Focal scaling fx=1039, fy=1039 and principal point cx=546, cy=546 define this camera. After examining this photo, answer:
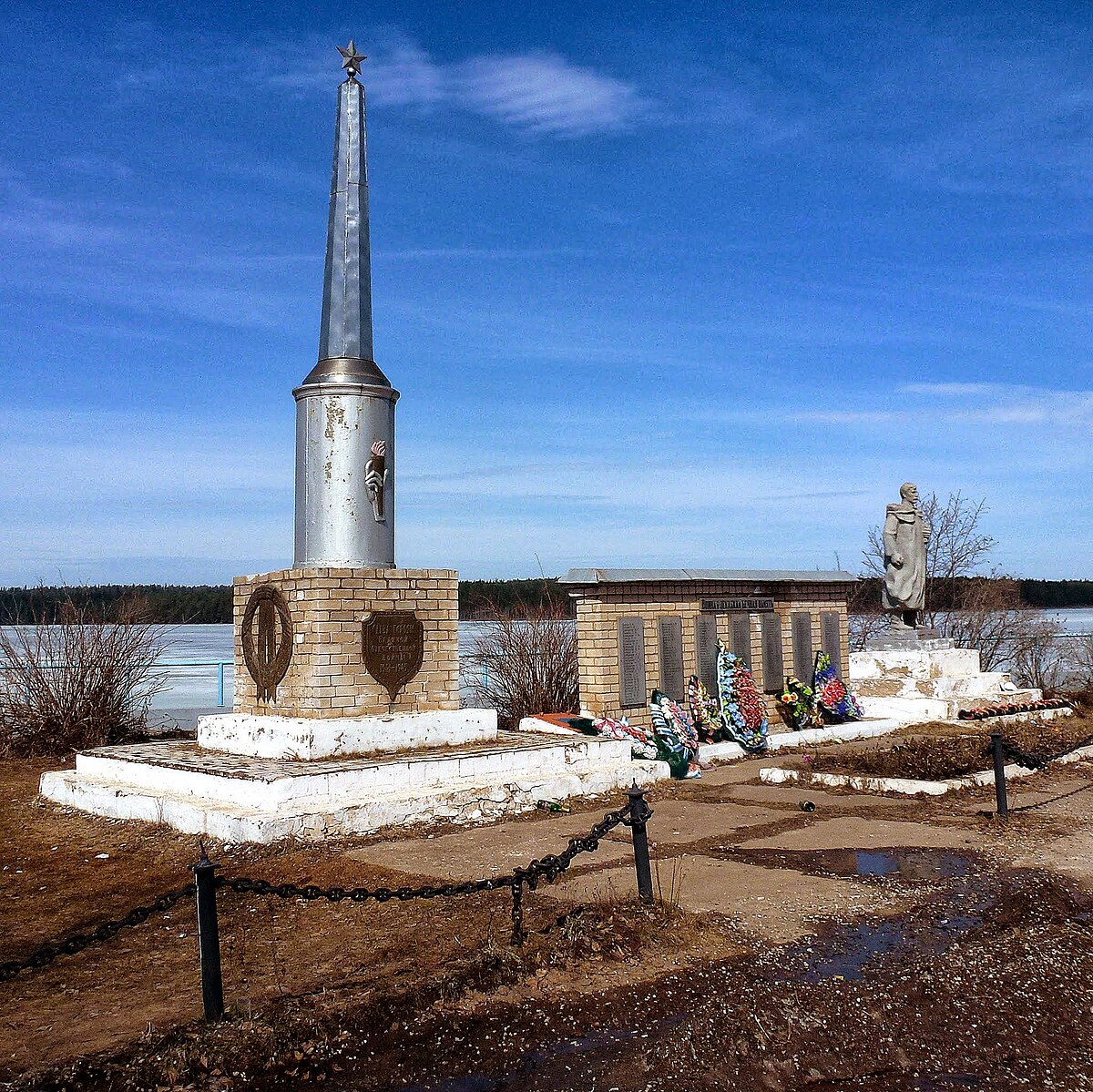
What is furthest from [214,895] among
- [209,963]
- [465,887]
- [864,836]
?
[864,836]

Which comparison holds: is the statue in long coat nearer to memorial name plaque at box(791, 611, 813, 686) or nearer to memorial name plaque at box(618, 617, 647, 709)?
memorial name plaque at box(791, 611, 813, 686)

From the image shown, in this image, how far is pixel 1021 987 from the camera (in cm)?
486

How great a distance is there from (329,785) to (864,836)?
14.6 ft

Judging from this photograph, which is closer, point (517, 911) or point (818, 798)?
point (517, 911)

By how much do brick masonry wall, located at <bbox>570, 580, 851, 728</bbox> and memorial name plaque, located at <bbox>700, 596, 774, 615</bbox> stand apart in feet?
0.24

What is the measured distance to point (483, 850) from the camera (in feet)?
26.2

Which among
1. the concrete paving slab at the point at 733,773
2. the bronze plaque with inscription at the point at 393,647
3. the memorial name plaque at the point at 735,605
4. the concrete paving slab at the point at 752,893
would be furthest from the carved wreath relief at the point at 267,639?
the memorial name plaque at the point at 735,605

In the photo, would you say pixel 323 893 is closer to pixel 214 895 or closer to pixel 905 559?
pixel 214 895

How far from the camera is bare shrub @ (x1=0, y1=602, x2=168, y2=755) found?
1447 centimetres

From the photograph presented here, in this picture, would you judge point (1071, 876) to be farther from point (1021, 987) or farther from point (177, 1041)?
point (177, 1041)

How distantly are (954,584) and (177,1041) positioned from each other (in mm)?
25181

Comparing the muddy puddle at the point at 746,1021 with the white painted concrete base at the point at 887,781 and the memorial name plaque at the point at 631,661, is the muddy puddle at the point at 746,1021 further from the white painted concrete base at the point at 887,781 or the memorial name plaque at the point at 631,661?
the memorial name plaque at the point at 631,661

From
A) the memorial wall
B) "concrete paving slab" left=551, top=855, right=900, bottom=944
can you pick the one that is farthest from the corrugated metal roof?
"concrete paving slab" left=551, top=855, right=900, bottom=944

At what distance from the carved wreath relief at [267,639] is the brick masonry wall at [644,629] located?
3876 mm
